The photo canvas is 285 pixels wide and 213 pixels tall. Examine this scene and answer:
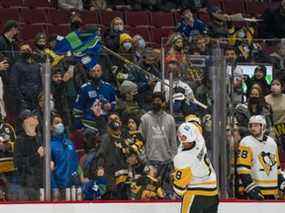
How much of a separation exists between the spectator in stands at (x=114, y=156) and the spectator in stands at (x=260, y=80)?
145 centimetres

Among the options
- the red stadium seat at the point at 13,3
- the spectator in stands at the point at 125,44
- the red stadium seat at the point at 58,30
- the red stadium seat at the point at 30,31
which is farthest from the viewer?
the red stadium seat at the point at 13,3

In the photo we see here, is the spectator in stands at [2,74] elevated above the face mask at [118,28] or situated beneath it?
situated beneath

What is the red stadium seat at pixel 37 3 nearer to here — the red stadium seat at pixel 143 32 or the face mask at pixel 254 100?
the red stadium seat at pixel 143 32

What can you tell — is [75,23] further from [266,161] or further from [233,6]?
[233,6]

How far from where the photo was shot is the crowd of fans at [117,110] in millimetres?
11312

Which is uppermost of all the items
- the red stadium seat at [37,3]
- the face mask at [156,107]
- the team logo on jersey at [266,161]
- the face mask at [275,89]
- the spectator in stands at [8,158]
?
the red stadium seat at [37,3]

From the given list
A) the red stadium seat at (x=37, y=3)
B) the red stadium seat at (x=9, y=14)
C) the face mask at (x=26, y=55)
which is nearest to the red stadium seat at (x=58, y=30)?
the red stadium seat at (x=9, y=14)

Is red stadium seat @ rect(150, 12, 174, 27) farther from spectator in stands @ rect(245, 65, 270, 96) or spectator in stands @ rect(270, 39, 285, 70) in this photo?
spectator in stands @ rect(245, 65, 270, 96)

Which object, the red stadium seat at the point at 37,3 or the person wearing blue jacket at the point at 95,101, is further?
the red stadium seat at the point at 37,3

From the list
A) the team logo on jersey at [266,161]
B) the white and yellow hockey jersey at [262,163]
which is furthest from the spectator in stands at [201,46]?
the team logo on jersey at [266,161]

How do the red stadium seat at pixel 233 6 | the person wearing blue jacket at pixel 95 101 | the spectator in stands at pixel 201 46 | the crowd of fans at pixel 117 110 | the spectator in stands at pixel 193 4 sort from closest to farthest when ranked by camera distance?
1. the crowd of fans at pixel 117 110
2. the person wearing blue jacket at pixel 95 101
3. the spectator in stands at pixel 201 46
4. the spectator in stands at pixel 193 4
5. the red stadium seat at pixel 233 6

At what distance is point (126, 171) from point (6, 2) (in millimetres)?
5412

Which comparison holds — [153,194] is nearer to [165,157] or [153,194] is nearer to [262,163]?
[165,157]

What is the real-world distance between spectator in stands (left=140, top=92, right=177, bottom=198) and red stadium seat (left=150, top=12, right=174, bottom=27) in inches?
205
